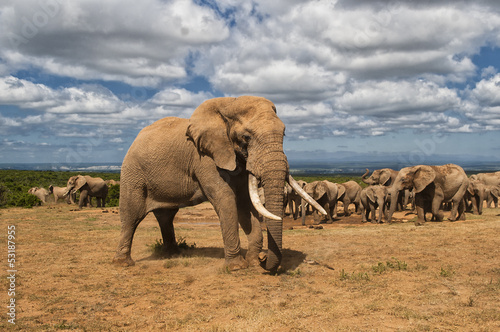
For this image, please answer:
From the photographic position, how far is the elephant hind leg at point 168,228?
10826mm

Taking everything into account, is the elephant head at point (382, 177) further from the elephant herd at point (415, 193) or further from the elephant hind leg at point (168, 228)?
the elephant hind leg at point (168, 228)

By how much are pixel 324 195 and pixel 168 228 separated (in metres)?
12.4

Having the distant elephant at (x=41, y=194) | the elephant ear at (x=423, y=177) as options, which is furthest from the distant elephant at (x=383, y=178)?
the distant elephant at (x=41, y=194)

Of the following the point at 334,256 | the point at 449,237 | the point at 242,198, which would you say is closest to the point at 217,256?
the point at 242,198

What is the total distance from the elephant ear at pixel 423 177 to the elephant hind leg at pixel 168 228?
36.2ft

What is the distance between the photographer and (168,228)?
1109cm

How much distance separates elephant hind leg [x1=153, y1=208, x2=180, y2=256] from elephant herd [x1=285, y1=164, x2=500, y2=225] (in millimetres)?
10147

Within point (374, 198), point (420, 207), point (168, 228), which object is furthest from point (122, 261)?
point (374, 198)

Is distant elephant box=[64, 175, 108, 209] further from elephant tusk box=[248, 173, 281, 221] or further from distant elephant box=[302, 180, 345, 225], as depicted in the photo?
elephant tusk box=[248, 173, 281, 221]

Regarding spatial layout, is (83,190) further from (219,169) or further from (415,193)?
(219,169)

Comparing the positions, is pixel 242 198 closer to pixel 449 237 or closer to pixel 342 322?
pixel 342 322

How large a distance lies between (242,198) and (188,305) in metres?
3.13

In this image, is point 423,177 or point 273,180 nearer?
point 273,180

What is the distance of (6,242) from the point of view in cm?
1323
